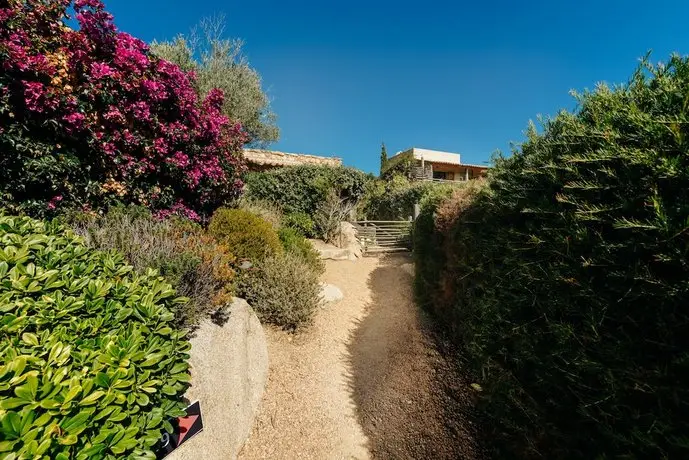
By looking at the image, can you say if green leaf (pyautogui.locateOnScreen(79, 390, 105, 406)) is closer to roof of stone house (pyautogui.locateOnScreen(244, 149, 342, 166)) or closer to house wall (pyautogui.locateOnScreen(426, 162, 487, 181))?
roof of stone house (pyautogui.locateOnScreen(244, 149, 342, 166))

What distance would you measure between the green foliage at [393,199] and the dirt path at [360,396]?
35.0ft

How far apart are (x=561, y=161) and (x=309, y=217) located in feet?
35.3

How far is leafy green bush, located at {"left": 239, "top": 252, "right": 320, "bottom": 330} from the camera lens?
5062mm

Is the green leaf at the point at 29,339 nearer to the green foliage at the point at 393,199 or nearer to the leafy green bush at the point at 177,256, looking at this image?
the leafy green bush at the point at 177,256

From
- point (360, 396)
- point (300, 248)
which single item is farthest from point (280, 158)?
point (360, 396)

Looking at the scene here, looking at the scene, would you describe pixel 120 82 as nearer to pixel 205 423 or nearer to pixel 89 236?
pixel 89 236

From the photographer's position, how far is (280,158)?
1752cm

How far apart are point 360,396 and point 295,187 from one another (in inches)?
408

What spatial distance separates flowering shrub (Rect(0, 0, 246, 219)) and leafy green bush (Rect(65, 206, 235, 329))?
76cm

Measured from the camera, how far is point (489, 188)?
3801 mm

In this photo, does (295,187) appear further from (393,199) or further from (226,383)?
(226,383)

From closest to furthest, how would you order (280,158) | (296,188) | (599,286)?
(599,286) → (296,188) → (280,158)

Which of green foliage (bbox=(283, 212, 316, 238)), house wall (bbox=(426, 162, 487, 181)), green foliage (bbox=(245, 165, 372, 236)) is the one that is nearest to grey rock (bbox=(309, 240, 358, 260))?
green foliage (bbox=(283, 212, 316, 238))

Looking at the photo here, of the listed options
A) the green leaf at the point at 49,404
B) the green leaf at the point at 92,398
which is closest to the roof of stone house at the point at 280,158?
the green leaf at the point at 92,398
